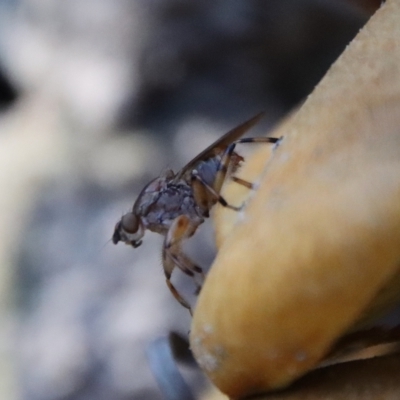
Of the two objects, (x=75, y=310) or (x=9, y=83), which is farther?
(x=9, y=83)

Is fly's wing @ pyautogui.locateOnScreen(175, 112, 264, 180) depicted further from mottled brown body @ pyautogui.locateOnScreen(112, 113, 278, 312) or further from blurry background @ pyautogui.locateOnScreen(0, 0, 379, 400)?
blurry background @ pyautogui.locateOnScreen(0, 0, 379, 400)

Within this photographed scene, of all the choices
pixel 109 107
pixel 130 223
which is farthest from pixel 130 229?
pixel 109 107

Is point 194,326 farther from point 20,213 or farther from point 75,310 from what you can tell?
point 20,213

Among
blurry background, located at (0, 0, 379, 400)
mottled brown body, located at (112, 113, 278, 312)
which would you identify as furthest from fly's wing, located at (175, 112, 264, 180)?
blurry background, located at (0, 0, 379, 400)

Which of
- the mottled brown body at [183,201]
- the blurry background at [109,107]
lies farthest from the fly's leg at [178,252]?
the blurry background at [109,107]

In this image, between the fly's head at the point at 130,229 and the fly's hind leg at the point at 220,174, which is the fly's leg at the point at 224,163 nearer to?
the fly's hind leg at the point at 220,174

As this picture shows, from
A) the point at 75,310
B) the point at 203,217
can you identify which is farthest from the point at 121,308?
the point at 203,217
